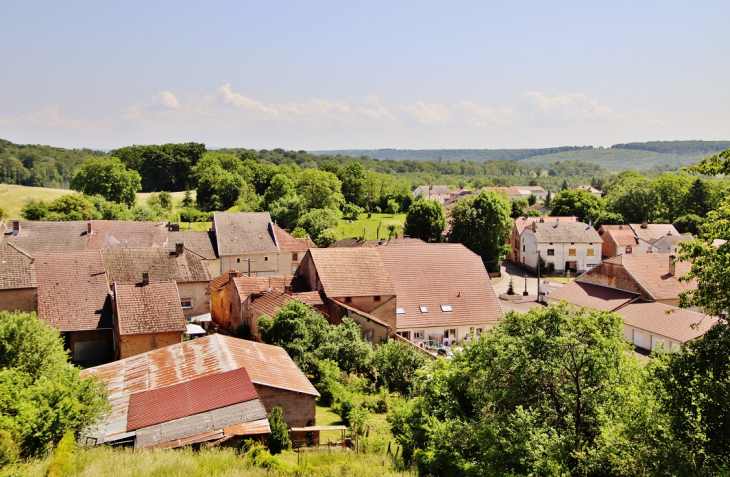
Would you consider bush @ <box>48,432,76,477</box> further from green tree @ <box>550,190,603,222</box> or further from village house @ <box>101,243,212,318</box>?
green tree @ <box>550,190,603,222</box>

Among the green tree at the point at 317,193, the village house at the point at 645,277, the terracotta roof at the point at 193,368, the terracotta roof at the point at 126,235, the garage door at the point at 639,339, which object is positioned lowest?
the garage door at the point at 639,339

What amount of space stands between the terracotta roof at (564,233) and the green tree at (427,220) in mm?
12096

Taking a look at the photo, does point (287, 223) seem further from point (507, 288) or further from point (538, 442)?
point (538, 442)

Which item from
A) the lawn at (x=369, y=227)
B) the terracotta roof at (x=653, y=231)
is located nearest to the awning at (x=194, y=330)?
the lawn at (x=369, y=227)

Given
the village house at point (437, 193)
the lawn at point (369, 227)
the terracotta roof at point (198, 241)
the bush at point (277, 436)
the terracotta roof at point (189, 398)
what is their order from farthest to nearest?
the village house at point (437, 193) → the lawn at point (369, 227) → the terracotta roof at point (198, 241) → the bush at point (277, 436) → the terracotta roof at point (189, 398)

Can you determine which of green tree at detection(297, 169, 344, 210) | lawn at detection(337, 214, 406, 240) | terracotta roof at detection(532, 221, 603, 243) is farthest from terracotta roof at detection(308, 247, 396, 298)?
green tree at detection(297, 169, 344, 210)

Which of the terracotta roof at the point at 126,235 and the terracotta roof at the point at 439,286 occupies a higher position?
the terracotta roof at the point at 126,235

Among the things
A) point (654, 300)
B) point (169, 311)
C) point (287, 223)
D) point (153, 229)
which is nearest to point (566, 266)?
point (654, 300)

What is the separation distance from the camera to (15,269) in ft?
85.9

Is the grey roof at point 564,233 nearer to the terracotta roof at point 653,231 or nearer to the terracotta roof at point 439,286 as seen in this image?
the terracotta roof at point 653,231

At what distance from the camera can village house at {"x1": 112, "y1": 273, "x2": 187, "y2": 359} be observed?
24172 millimetres

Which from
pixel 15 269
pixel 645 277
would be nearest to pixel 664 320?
pixel 645 277

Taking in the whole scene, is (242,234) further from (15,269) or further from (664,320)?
(664,320)

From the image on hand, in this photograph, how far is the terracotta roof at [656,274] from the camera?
41.1 metres
